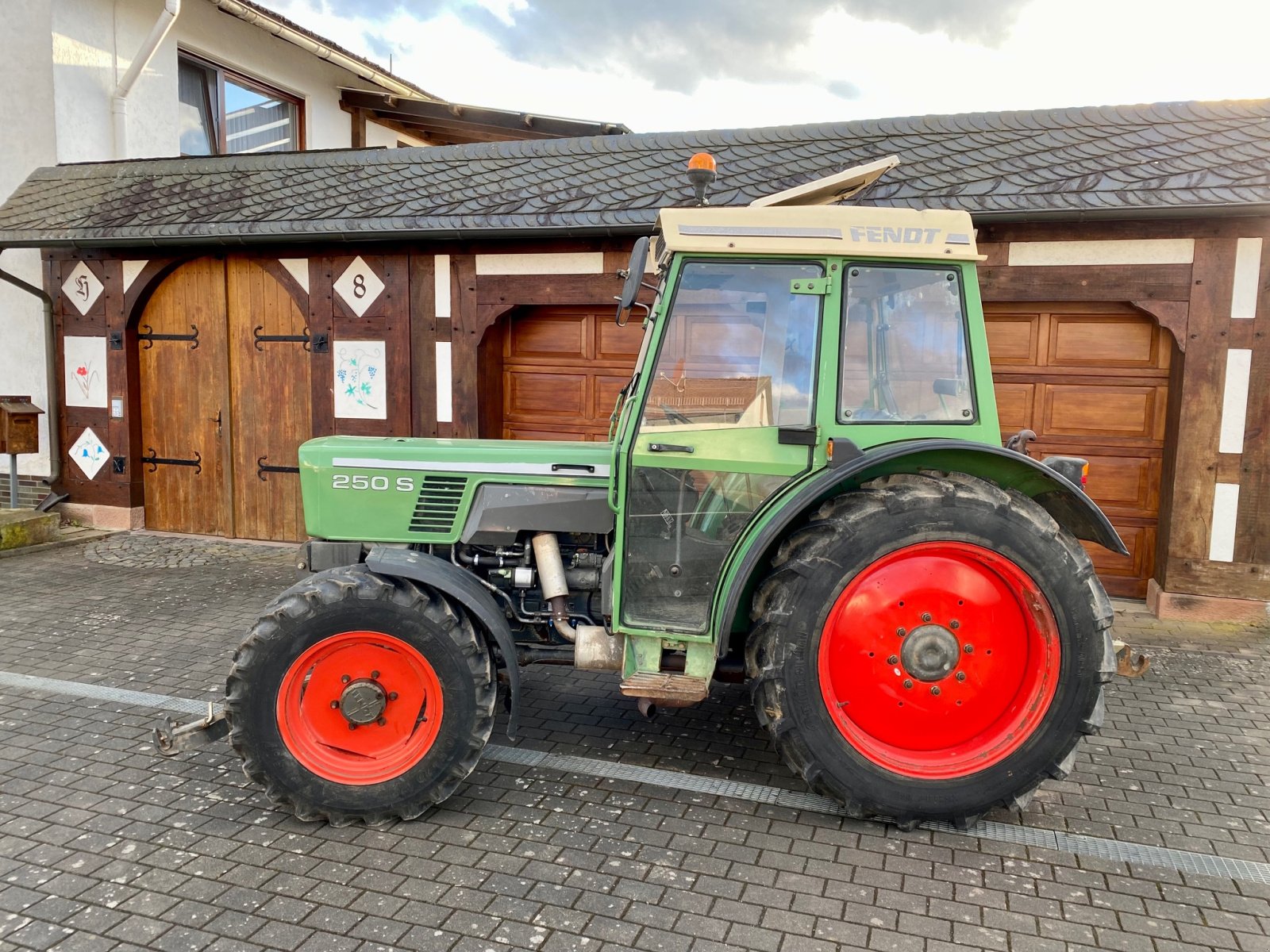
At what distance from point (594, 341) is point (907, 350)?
4.49 m

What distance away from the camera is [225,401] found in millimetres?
8453

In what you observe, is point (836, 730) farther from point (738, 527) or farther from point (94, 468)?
point (94, 468)

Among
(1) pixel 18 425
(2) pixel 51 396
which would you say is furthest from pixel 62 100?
(1) pixel 18 425

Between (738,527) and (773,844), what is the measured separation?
111cm

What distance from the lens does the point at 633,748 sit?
4027 millimetres

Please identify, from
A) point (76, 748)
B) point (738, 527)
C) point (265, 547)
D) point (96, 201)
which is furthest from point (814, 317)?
point (96, 201)

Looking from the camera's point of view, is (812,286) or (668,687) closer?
(812,286)

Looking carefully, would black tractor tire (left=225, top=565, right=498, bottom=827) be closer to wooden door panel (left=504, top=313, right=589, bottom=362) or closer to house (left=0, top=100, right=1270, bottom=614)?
house (left=0, top=100, right=1270, bottom=614)

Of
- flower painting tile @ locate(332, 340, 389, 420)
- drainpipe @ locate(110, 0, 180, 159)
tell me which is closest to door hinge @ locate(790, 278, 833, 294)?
flower painting tile @ locate(332, 340, 389, 420)

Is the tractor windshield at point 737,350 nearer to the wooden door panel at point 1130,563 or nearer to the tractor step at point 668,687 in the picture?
the tractor step at point 668,687

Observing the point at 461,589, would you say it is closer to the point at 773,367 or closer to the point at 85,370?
the point at 773,367

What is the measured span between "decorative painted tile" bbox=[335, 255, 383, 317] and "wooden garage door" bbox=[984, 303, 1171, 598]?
16.2 ft

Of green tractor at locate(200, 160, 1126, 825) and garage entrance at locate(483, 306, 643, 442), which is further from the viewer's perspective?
garage entrance at locate(483, 306, 643, 442)

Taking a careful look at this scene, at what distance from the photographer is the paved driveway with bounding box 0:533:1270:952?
2676 millimetres
